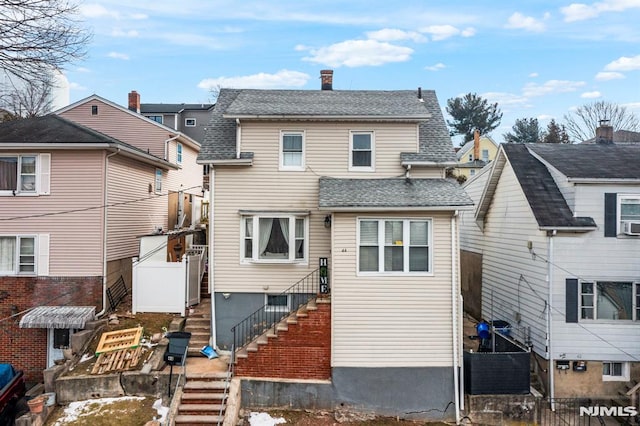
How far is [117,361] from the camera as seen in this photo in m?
11.7

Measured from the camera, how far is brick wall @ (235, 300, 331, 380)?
11477mm

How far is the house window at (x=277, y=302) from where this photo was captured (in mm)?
13070

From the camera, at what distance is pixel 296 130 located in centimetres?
1323

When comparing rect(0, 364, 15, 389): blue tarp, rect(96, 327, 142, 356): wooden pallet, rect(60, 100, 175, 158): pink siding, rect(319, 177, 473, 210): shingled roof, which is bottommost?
rect(0, 364, 15, 389): blue tarp

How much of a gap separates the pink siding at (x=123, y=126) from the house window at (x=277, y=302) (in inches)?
461

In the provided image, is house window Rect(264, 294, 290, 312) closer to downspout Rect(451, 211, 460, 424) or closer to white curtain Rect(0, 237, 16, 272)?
downspout Rect(451, 211, 460, 424)

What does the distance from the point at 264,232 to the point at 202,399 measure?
5.04 m

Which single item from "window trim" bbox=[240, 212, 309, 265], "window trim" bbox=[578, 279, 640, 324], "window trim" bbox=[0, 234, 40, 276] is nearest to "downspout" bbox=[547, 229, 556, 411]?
"window trim" bbox=[578, 279, 640, 324]

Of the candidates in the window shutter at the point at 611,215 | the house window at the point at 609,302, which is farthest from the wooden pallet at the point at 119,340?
the window shutter at the point at 611,215

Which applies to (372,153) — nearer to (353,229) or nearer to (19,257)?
(353,229)

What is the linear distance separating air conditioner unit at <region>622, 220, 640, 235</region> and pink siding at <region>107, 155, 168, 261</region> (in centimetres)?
1709

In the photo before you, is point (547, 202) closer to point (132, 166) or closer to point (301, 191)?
point (301, 191)

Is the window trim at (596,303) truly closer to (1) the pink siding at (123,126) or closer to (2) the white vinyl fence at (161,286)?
(2) the white vinyl fence at (161,286)

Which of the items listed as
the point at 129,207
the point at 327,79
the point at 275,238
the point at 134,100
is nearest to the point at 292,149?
the point at 275,238
